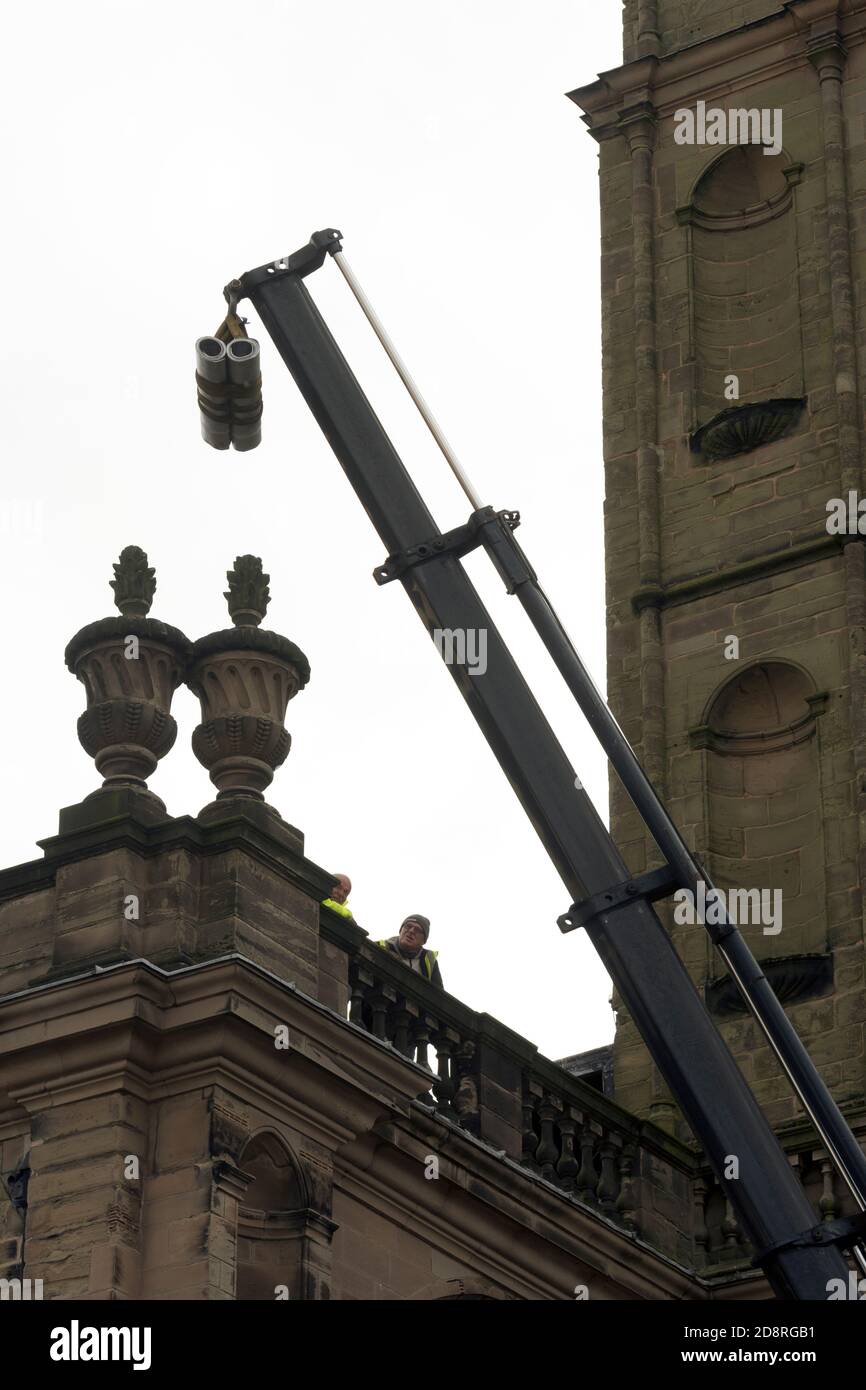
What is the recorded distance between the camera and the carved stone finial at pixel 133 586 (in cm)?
2056

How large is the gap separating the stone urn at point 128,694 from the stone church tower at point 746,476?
7663 mm

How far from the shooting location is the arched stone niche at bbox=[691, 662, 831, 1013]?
28.0m

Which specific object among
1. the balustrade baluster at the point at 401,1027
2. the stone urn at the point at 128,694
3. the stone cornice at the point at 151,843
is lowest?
the balustrade baluster at the point at 401,1027

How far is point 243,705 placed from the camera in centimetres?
2039

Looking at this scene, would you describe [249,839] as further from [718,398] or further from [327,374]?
[718,398]

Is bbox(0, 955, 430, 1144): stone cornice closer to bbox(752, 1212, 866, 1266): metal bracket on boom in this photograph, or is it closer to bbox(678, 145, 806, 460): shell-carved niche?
bbox(752, 1212, 866, 1266): metal bracket on boom

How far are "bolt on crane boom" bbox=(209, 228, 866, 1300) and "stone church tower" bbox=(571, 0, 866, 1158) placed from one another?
7.51m

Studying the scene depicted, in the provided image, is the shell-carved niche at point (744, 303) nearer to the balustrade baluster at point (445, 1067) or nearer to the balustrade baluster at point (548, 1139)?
the balustrade baluster at point (548, 1139)

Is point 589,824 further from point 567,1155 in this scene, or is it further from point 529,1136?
point 567,1155

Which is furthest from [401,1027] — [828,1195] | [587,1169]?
[828,1195]

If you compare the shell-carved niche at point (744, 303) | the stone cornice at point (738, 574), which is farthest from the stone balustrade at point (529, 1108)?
the shell-carved niche at point (744, 303)

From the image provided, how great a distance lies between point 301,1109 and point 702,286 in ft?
46.8

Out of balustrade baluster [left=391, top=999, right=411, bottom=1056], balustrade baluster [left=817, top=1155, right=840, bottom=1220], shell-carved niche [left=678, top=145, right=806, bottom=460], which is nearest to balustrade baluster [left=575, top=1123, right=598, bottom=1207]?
balustrade baluster [left=817, top=1155, right=840, bottom=1220]
